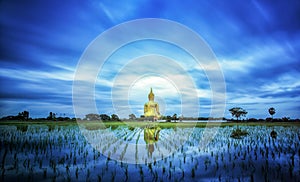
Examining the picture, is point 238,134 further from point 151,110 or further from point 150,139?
point 151,110

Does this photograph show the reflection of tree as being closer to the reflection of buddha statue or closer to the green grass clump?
the green grass clump

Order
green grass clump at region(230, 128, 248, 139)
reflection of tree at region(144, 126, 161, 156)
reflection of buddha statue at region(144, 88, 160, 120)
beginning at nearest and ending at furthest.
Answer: reflection of tree at region(144, 126, 161, 156) < green grass clump at region(230, 128, 248, 139) < reflection of buddha statue at region(144, 88, 160, 120)

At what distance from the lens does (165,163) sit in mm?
8047

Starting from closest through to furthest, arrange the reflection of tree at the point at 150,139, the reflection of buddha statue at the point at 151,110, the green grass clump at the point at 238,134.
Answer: the reflection of tree at the point at 150,139, the green grass clump at the point at 238,134, the reflection of buddha statue at the point at 151,110

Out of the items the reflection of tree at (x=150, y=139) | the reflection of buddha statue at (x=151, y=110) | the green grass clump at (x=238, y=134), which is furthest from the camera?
the reflection of buddha statue at (x=151, y=110)

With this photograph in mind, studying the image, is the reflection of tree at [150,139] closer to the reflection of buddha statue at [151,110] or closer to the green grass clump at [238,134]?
the green grass clump at [238,134]

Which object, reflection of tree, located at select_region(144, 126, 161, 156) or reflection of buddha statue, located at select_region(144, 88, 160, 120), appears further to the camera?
reflection of buddha statue, located at select_region(144, 88, 160, 120)

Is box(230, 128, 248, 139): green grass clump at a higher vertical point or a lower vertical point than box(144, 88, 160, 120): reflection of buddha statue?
lower

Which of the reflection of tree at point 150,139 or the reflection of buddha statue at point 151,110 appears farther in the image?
the reflection of buddha statue at point 151,110

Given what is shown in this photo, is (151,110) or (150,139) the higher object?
(151,110)

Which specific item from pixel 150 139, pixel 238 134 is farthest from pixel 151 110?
pixel 150 139

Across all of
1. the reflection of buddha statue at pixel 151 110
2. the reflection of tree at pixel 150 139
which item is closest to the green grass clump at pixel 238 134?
the reflection of tree at pixel 150 139

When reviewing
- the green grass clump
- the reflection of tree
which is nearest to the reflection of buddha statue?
the green grass clump

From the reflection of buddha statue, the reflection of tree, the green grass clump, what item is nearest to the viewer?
the reflection of tree
